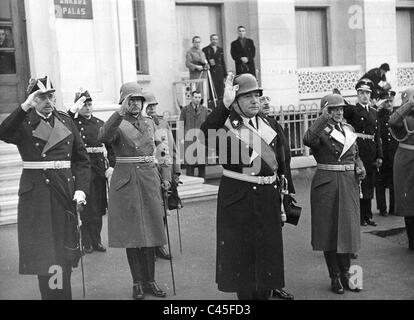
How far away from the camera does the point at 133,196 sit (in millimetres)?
6125

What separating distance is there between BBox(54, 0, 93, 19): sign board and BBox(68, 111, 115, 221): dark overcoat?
301 cm

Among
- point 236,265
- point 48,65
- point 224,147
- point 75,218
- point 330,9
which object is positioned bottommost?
point 236,265

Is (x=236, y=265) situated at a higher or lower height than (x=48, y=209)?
lower

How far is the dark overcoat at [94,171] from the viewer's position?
7929 millimetres

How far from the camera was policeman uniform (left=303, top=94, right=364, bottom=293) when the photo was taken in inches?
247

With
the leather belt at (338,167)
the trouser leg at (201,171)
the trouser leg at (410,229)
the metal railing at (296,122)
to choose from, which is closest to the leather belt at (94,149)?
the leather belt at (338,167)

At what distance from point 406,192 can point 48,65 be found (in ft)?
19.7

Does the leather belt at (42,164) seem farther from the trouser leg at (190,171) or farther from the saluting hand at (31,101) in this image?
the trouser leg at (190,171)

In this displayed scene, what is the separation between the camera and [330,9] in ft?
58.7

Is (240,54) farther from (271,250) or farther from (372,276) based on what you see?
(271,250)

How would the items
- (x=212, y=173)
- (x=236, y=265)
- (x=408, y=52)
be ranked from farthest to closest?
(x=408, y=52), (x=212, y=173), (x=236, y=265)

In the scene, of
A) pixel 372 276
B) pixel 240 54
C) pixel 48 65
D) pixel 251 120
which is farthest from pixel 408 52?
pixel 251 120

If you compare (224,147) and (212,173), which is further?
(212,173)

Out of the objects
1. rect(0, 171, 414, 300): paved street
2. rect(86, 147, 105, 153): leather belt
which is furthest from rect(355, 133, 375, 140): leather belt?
rect(86, 147, 105, 153): leather belt
